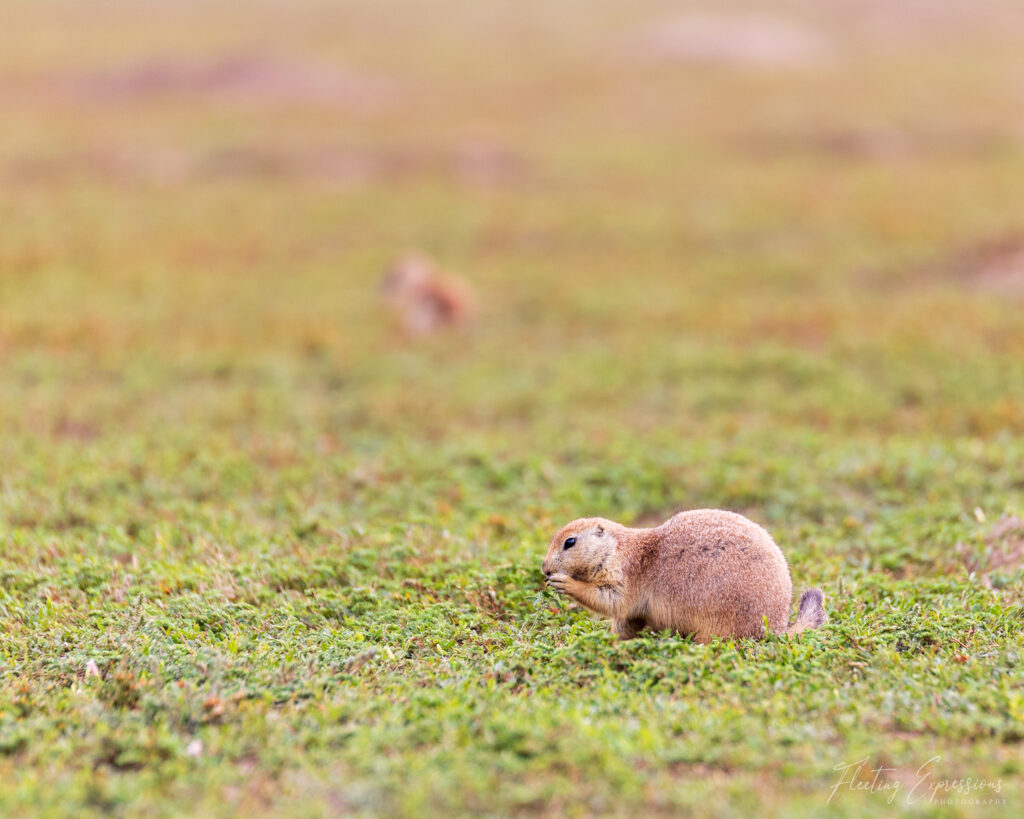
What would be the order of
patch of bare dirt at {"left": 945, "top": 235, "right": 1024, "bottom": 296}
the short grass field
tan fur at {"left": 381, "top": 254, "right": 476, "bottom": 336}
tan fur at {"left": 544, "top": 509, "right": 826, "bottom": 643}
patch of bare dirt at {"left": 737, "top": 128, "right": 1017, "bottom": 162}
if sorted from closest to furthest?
the short grass field < tan fur at {"left": 544, "top": 509, "right": 826, "bottom": 643} < tan fur at {"left": 381, "top": 254, "right": 476, "bottom": 336} < patch of bare dirt at {"left": 945, "top": 235, "right": 1024, "bottom": 296} < patch of bare dirt at {"left": 737, "top": 128, "right": 1017, "bottom": 162}

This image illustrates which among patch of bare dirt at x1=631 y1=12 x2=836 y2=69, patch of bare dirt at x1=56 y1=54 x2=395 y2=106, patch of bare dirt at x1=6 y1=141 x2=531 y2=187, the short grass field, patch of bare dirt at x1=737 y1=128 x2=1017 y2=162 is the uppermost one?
patch of bare dirt at x1=631 y1=12 x2=836 y2=69

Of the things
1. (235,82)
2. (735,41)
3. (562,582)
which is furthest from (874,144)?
(562,582)

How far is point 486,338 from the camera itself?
623 inches

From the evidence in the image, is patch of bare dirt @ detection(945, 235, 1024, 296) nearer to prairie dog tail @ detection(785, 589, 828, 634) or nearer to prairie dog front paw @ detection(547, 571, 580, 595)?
prairie dog tail @ detection(785, 589, 828, 634)

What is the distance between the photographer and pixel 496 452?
9.83m

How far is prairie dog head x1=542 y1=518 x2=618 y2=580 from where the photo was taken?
228 inches

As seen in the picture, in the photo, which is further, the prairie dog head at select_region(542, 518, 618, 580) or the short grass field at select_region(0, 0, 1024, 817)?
the prairie dog head at select_region(542, 518, 618, 580)

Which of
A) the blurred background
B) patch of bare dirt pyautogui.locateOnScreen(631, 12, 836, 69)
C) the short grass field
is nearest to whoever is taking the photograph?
the short grass field

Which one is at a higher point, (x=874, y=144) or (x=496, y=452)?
(x=874, y=144)

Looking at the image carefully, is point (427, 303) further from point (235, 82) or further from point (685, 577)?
point (235, 82)

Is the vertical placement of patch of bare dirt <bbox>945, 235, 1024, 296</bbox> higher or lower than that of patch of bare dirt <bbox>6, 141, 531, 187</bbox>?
lower

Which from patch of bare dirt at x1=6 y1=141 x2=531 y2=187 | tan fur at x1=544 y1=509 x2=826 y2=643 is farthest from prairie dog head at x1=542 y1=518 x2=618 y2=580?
patch of bare dirt at x1=6 y1=141 x2=531 y2=187

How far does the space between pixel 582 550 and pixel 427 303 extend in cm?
1117

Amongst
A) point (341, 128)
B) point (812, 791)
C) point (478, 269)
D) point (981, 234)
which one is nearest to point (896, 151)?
point (981, 234)
